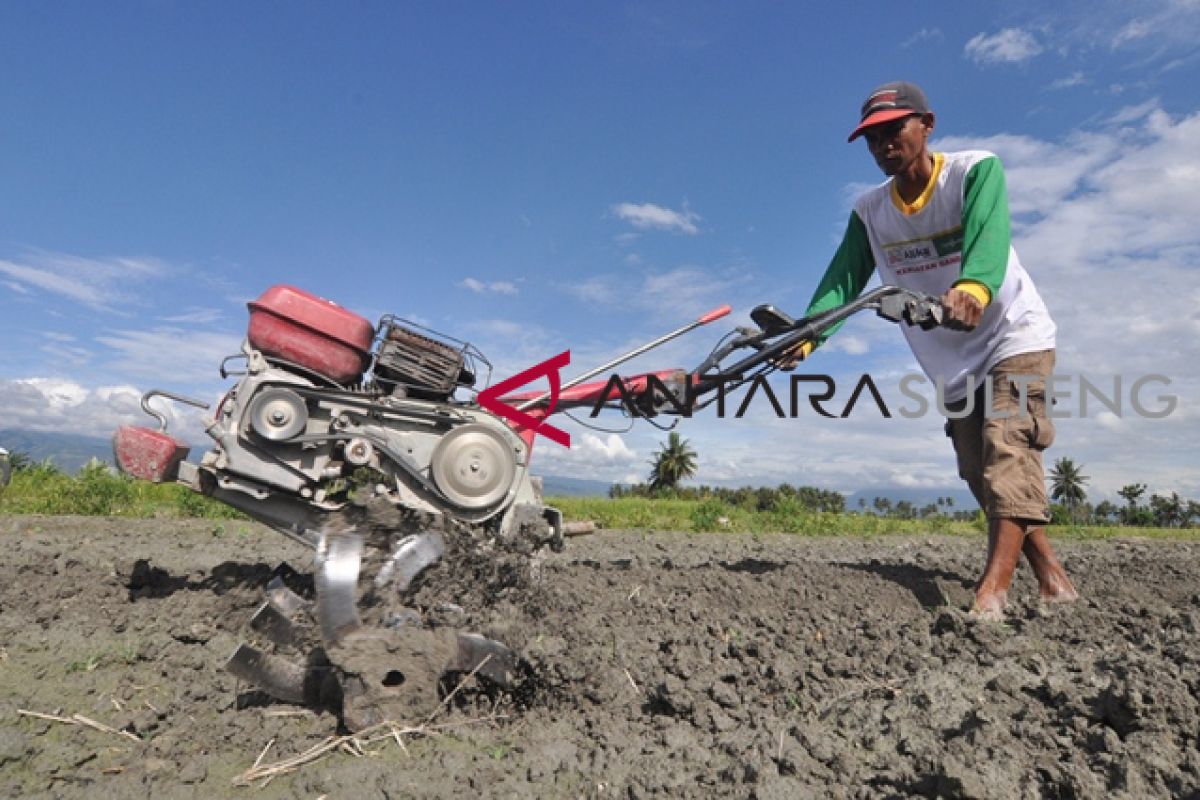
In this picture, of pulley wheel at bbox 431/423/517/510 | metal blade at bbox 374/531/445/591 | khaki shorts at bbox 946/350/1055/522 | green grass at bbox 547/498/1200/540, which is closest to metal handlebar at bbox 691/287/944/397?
khaki shorts at bbox 946/350/1055/522

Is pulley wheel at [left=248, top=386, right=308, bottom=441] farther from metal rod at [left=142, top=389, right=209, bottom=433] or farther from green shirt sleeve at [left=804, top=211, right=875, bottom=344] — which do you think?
green shirt sleeve at [left=804, top=211, right=875, bottom=344]

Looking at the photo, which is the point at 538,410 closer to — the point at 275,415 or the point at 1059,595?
the point at 275,415

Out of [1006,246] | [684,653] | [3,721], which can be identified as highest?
[1006,246]

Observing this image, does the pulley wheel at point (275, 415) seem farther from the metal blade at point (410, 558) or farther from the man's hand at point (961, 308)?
the man's hand at point (961, 308)

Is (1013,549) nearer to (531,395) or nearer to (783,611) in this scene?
(783,611)

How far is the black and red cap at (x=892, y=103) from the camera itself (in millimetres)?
4238

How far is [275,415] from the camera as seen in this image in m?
3.95

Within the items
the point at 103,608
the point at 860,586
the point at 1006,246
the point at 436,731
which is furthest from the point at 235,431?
the point at 1006,246

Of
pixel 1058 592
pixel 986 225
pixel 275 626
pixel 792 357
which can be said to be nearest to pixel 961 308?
pixel 986 225

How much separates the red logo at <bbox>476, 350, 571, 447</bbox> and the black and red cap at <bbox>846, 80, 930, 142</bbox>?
1.97 metres

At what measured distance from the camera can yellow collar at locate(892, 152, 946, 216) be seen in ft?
14.6

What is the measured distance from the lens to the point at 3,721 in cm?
283

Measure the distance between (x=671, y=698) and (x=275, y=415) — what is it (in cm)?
228

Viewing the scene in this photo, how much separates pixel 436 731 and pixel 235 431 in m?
1.93
